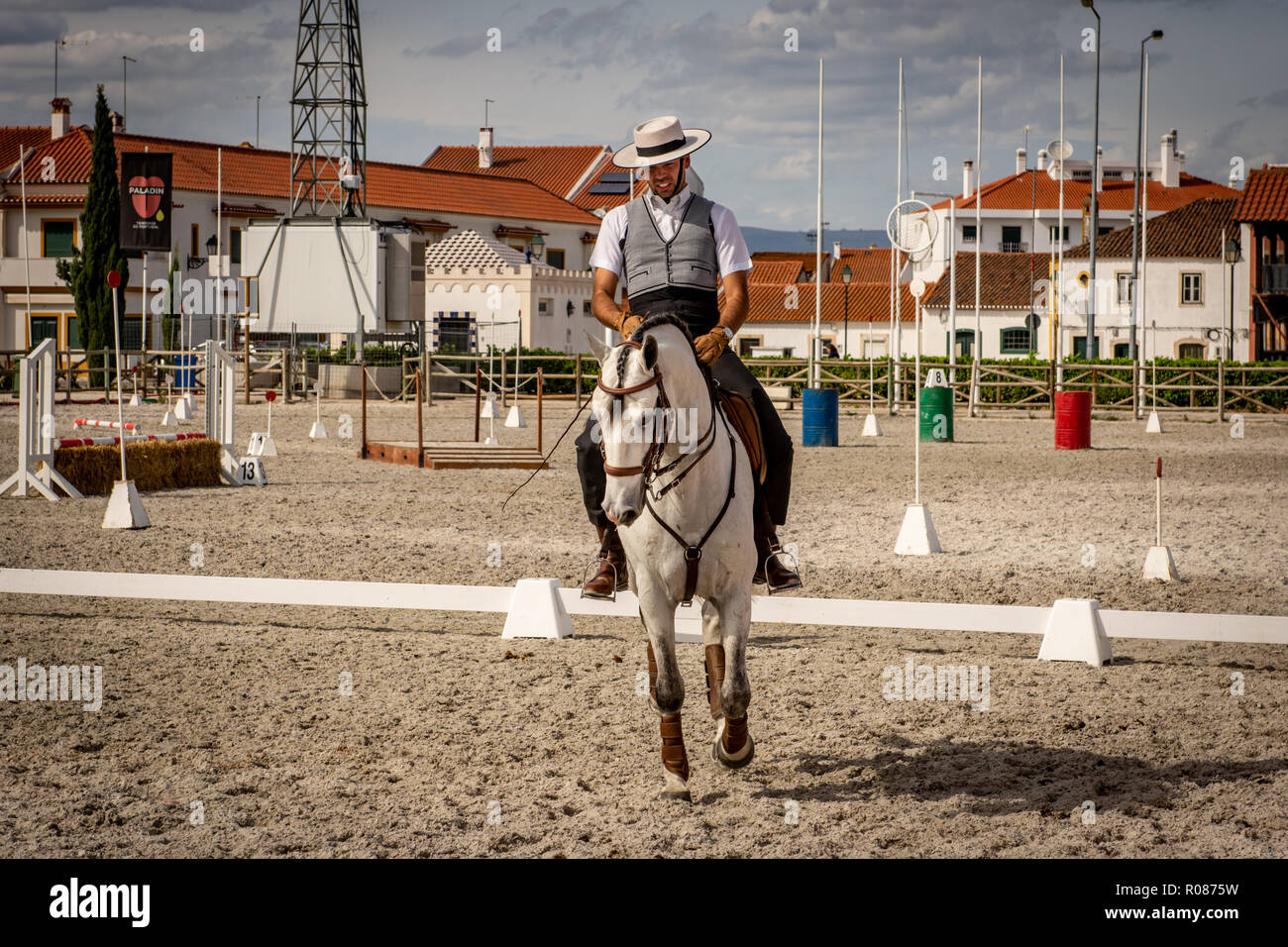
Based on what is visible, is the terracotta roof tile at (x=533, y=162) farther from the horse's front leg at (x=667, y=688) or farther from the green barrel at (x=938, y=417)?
the horse's front leg at (x=667, y=688)

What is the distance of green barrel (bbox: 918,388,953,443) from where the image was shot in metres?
27.5

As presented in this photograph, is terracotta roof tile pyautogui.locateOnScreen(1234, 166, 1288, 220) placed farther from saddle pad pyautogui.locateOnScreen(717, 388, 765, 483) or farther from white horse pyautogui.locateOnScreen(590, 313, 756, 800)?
white horse pyautogui.locateOnScreen(590, 313, 756, 800)

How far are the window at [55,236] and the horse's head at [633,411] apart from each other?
61036 millimetres

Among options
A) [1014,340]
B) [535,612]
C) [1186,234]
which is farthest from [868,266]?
[535,612]

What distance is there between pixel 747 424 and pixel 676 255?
870mm

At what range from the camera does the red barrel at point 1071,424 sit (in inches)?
1027

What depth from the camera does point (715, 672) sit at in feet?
20.7

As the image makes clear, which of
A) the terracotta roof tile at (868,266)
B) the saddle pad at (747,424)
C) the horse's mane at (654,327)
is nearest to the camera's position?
the horse's mane at (654,327)

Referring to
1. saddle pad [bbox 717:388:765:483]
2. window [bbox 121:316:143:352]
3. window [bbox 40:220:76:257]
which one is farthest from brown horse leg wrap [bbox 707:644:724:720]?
window [bbox 40:220:76:257]

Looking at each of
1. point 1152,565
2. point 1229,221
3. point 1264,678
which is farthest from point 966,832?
point 1229,221

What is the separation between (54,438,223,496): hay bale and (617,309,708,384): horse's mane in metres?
13.3

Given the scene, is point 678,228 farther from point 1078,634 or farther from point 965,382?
point 965,382

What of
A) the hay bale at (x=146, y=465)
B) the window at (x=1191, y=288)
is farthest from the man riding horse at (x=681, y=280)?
the window at (x=1191, y=288)
